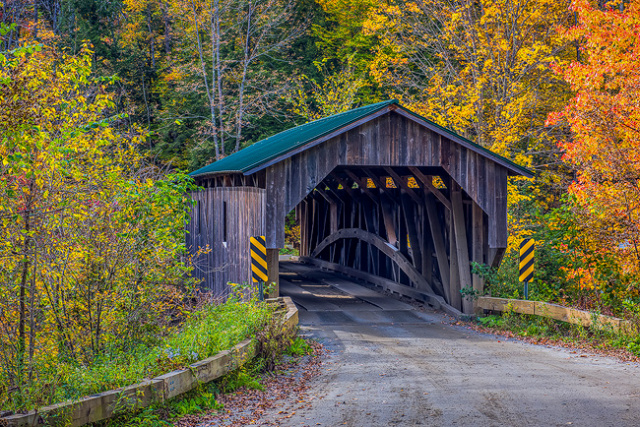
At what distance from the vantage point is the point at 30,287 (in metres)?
6.48

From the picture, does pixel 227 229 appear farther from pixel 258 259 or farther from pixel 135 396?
pixel 135 396

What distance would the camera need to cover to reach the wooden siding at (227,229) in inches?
506

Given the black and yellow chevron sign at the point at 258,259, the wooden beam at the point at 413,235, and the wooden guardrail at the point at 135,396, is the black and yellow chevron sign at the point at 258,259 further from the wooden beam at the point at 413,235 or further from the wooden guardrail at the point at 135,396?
the wooden beam at the point at 413,235

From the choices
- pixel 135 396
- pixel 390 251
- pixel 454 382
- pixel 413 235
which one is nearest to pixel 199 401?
pixel 135 396

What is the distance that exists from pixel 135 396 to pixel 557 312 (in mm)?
7773

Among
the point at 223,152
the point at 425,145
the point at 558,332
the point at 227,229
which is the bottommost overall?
the point at 558,332

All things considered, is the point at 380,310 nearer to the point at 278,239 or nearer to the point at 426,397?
the point at 278,239

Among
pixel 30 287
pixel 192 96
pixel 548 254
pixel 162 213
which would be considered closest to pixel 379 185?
pixel 548 254

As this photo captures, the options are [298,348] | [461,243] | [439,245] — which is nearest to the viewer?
[298,348]

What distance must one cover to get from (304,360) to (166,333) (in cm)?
196

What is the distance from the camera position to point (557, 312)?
1123 cm

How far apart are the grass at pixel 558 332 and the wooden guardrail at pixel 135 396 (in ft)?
17.8

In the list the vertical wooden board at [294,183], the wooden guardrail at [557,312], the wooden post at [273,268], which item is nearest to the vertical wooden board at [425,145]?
the vertical wooden board at [294,183]

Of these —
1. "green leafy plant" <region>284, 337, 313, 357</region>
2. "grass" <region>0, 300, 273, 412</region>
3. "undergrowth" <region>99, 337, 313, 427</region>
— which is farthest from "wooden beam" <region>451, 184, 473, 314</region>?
"undergrowth" <region>99, 337, 313, 427</region>
